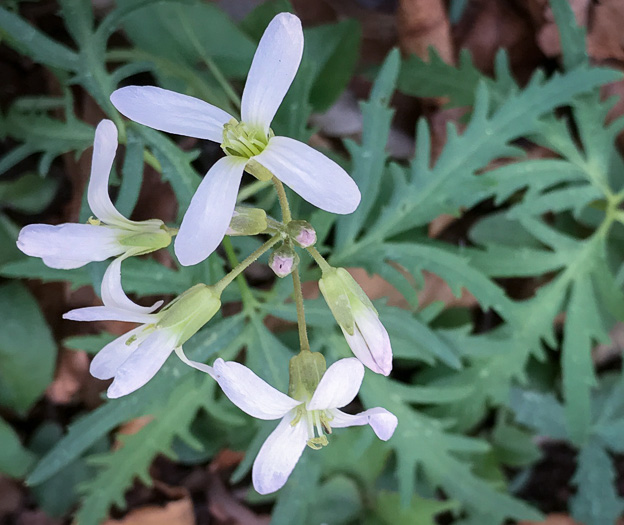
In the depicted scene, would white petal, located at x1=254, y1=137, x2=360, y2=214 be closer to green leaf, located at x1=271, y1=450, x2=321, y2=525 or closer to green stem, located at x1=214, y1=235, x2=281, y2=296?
green stem, located at x1=214, y1=235, x2=281, y2=296

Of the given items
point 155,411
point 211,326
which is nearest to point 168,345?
point 211,326

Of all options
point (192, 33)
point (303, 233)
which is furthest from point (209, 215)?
point (192, 33)

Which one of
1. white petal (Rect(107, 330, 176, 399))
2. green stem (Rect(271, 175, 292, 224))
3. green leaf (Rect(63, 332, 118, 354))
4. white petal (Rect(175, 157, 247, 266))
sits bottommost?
green leaf (Rect(63, 332, 118, 354))

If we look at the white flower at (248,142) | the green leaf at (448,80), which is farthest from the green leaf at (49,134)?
the green leaf at (448,80)

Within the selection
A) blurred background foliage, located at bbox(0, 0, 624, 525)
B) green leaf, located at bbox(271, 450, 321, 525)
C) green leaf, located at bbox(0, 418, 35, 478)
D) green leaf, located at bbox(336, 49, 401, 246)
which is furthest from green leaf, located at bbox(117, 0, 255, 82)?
green leaf, located at bbox(0, 418, 35, 478)

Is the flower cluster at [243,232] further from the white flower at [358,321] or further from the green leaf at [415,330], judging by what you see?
the green leaf at [415,330]

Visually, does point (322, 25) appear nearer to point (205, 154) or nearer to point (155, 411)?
point (205, 154)
